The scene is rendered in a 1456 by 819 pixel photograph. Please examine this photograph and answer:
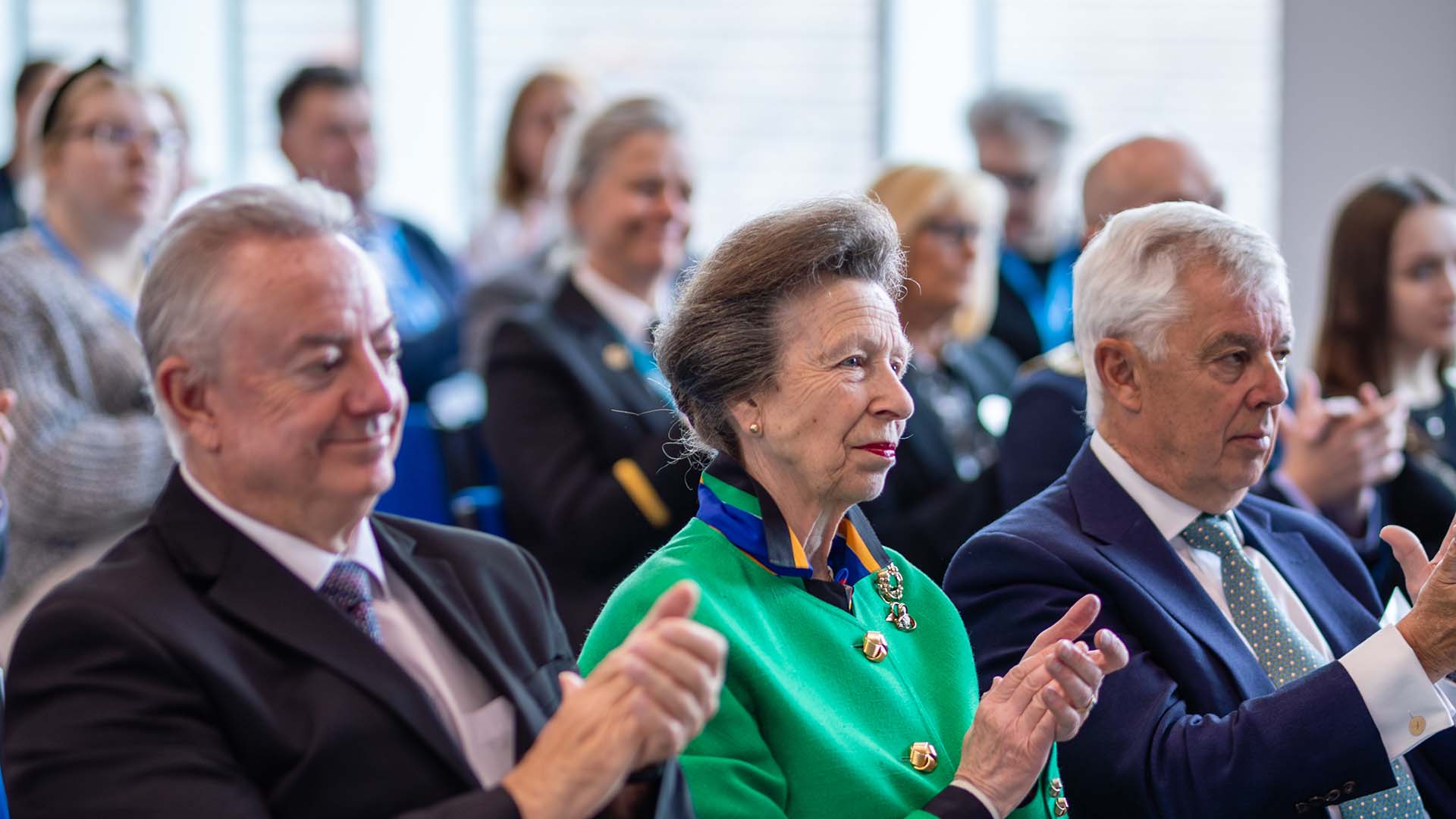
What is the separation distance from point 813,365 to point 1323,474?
1.54 meters

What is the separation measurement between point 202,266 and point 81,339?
5.75 ft

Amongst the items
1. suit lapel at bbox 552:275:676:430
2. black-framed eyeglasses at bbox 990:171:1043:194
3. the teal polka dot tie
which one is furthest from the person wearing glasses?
black-framed eyeglasses at bbox 990:171:1043:194

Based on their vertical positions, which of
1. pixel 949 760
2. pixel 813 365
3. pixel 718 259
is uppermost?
pixel 718 259

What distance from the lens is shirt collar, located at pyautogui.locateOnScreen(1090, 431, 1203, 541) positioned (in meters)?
2.35

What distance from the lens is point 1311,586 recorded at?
2.49m

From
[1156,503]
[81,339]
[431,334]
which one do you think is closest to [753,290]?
[1156,503]

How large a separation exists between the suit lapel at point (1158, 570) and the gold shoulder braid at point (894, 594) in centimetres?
28

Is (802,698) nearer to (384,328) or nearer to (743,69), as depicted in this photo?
(384,328)

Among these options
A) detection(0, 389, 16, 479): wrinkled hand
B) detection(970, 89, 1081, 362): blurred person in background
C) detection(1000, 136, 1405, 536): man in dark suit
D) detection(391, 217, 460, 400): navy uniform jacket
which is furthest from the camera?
detection(970, 89, 1081, 362): blurred person in background

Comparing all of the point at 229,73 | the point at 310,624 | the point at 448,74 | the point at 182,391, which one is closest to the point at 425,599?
the point at 310,624

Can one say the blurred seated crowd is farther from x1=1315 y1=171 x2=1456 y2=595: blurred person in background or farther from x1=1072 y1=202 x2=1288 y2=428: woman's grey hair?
x1=1315 y1=171 x2=1456 y2=595: blurred person in background

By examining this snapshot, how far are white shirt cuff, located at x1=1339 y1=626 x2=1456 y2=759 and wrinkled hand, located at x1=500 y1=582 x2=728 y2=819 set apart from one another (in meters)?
0.92

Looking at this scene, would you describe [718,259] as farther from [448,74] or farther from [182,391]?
[448,74]

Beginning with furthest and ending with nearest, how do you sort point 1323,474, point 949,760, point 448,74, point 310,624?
1. point 448,74
2. point 1323,474
3. point 949,760
4. point 310,624
